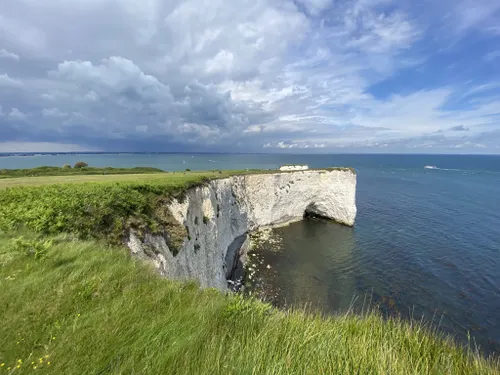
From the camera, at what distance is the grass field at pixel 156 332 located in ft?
9.76

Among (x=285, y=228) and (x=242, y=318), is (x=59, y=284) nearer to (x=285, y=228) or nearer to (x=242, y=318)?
(x=242, y=318)

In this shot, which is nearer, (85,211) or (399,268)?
(85,211)

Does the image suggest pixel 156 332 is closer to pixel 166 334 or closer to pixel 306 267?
pixel 166 334

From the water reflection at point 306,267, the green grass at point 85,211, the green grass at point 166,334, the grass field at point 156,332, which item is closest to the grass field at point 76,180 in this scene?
the green grass at point 85,211

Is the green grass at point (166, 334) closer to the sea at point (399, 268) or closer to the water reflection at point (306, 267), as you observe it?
the sea at point (399, 268)

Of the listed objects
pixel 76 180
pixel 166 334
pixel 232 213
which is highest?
pixel 76 180

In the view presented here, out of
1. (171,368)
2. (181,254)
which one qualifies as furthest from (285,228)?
(171,368)

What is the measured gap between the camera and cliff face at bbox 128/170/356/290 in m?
13.4

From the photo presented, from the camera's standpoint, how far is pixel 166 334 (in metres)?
3.49

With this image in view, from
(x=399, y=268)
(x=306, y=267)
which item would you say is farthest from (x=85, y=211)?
(x=399, y=268)

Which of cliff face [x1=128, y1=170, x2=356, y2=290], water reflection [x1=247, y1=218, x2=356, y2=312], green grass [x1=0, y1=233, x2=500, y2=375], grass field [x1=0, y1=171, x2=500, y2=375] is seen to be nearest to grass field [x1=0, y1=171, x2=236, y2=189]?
cliff face [x1=128, y1=170, x2=356, y2=290]

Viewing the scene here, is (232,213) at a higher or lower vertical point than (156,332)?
lower

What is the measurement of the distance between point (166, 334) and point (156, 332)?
16 centimetres

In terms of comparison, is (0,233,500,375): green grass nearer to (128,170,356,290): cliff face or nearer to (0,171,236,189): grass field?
(128,170,356,290): cliff face
